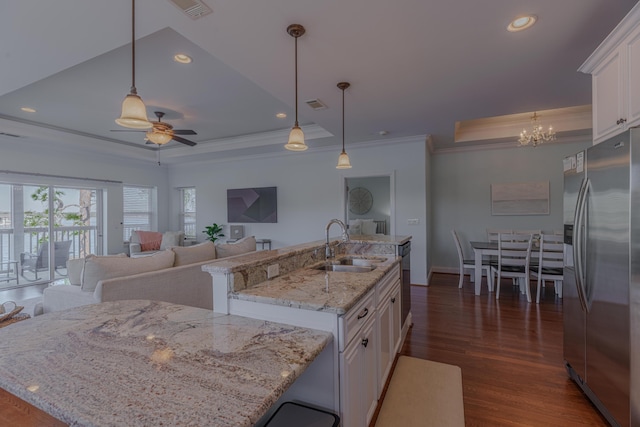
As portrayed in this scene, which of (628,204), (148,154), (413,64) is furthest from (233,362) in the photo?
(148,154)

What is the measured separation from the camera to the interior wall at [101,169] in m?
5.11

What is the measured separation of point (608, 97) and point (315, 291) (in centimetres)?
237

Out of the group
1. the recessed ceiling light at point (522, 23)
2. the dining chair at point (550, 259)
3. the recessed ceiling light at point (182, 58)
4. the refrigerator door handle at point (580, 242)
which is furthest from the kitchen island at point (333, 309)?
the dining chair at point (550, 259)

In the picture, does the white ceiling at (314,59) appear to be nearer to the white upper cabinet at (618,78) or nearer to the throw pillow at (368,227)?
the white upper cabinet at (618,78)

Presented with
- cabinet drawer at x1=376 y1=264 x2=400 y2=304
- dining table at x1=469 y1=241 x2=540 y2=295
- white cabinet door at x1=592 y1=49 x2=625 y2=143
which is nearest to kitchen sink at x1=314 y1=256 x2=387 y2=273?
cabinet drawer at x1=376 y1=264 x2=400 y2=304

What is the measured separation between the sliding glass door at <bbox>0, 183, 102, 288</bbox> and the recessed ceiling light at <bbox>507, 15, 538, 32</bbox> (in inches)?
297

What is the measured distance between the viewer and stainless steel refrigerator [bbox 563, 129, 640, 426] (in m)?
1.52

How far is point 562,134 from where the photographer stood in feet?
16.3

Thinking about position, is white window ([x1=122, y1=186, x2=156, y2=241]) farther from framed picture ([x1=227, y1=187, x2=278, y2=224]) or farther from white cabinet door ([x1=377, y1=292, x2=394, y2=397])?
white cabinet door ([x1=377, y1=292, x2=394, y2=397])

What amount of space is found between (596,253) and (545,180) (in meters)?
4.38

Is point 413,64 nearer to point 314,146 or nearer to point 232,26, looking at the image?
point 232,26

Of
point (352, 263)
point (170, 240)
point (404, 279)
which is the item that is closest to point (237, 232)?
point (170, 240)

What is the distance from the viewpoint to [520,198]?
18.0 ft

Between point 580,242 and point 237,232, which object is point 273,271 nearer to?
point 580,242
